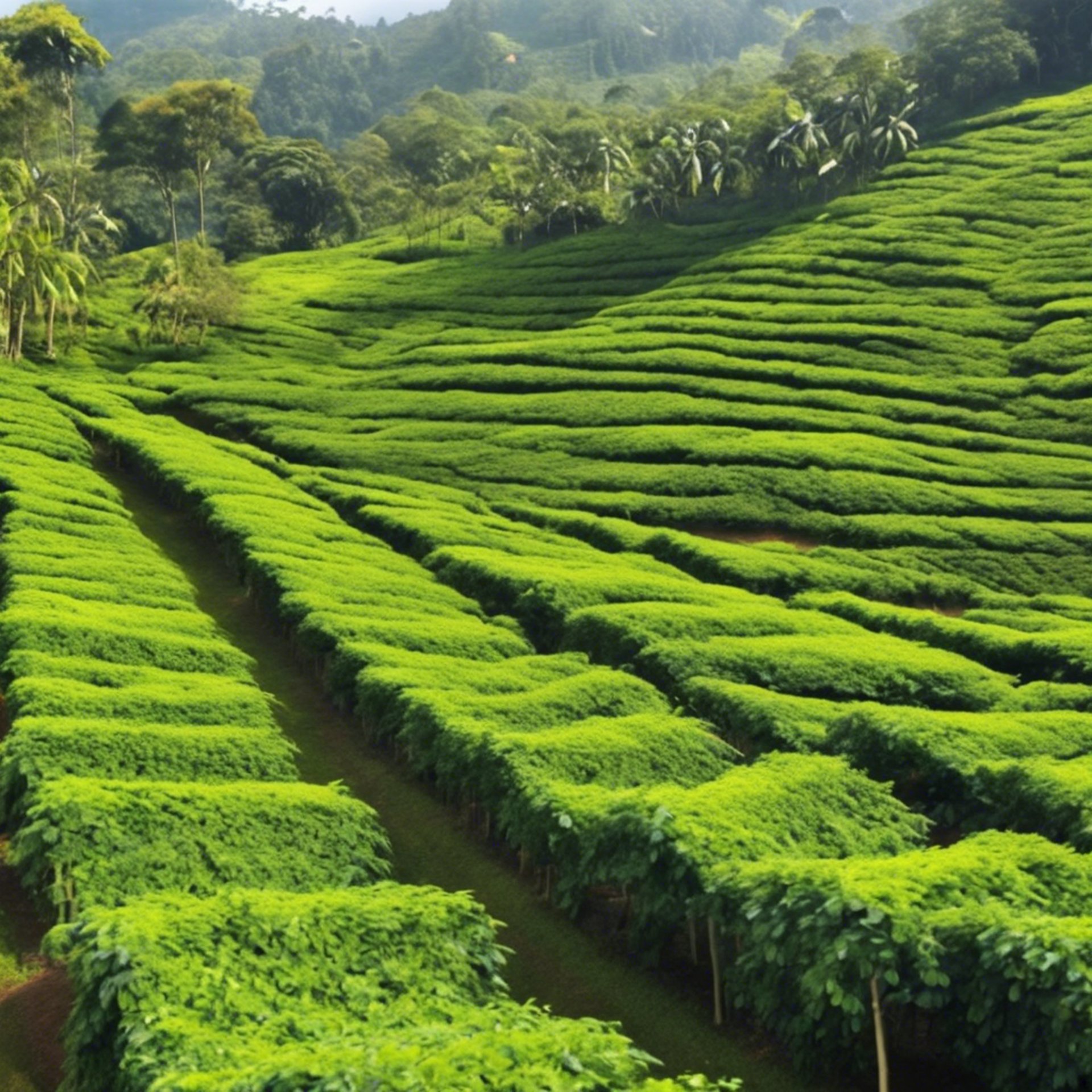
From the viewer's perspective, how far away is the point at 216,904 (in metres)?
17.2

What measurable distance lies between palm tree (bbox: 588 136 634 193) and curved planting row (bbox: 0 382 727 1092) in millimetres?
81229

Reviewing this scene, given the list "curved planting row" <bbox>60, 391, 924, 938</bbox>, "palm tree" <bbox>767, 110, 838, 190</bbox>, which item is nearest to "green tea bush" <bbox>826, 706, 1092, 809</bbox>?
"curved planting row" <bbox>60, 391, 924, 938</bbox>

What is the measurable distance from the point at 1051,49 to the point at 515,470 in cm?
8168

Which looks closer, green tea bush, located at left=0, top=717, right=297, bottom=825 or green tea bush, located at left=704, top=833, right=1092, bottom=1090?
green tea bush, located at left=704, top=833, right=1092, bottom=1090

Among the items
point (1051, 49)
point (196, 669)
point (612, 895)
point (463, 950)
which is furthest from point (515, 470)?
point (1051, 49)

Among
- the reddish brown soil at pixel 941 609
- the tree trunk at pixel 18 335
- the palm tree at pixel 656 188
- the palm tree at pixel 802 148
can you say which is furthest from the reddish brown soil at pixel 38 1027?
the palm tree at pixel 656 188

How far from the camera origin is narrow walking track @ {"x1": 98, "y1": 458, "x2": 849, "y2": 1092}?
1884cm

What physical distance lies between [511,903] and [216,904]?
7242mm

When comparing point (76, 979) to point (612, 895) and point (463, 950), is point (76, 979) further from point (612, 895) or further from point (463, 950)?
point (612, 895)

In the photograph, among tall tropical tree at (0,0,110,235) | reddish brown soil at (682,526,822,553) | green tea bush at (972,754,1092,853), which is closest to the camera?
green tea bush at (972,754,1092,853)

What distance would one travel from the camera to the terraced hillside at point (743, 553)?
58.4 ft

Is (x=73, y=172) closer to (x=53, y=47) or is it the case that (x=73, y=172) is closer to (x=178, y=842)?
(x=53, y=47)

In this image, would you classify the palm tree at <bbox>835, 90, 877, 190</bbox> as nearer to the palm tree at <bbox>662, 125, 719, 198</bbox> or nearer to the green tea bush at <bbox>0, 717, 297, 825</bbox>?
the palm tree at <bbox>662, 125, 719, 198</bbox>

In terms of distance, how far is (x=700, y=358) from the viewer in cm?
6569
